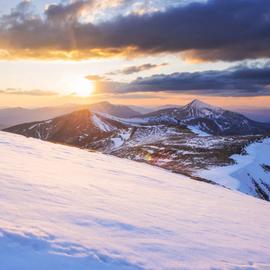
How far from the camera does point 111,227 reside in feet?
36.1

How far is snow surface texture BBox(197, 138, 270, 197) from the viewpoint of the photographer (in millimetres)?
60406

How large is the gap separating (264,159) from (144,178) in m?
84.6

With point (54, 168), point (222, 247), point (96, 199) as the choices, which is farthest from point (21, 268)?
point (54, 168)

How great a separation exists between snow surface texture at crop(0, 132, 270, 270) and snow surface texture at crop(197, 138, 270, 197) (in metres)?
39.8

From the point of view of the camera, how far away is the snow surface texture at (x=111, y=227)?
27.1 ft

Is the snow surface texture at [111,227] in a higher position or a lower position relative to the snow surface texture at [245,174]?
higher

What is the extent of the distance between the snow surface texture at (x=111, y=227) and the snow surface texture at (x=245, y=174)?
39827mm

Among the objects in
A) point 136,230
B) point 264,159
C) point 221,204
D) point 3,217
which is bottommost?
point 264,159

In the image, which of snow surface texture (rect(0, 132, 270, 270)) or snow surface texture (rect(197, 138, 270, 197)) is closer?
snow surface texture (rect(0, 132, 270, 270))

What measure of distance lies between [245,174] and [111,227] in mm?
65982

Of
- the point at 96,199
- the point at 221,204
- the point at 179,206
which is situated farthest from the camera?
the point at 221,204

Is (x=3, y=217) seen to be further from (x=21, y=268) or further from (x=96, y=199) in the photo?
(x=96, y=199)

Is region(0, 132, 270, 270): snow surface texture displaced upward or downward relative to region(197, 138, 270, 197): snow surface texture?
upward

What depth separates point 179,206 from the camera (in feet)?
56.0
